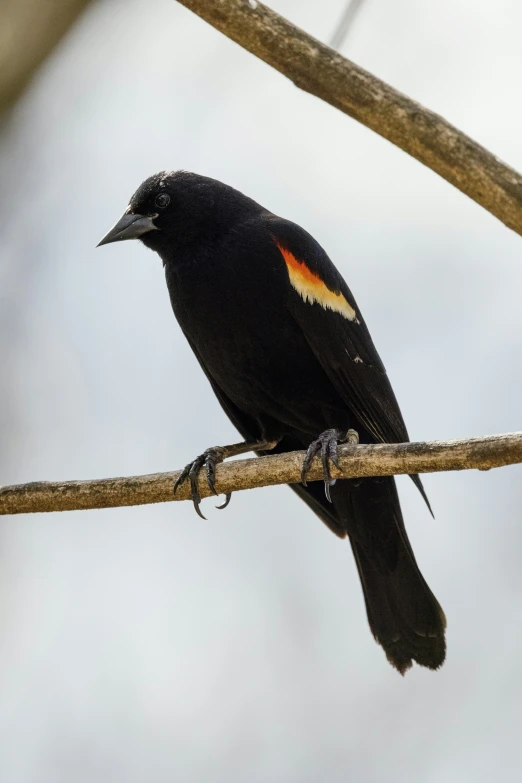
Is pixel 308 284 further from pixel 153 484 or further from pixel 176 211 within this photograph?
pixel 153 484

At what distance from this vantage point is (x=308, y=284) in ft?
12.5

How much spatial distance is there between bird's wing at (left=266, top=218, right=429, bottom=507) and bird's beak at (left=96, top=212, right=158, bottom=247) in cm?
63

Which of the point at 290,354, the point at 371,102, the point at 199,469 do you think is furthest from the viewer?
the point at 290,354

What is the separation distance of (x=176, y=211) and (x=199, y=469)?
135 centimetres

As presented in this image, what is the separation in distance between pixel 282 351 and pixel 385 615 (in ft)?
4.50

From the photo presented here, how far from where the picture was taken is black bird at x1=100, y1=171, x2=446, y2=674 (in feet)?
12.3

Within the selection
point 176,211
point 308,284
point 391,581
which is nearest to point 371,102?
point 308,284

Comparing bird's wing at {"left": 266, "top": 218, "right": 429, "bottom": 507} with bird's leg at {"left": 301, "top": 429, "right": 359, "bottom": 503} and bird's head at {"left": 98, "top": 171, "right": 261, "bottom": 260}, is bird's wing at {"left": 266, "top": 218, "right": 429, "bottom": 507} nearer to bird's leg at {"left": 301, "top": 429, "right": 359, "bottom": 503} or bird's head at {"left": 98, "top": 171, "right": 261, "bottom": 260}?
bird's head at {"left": 98, "top": 171, "right": 261, "bottom": 260}

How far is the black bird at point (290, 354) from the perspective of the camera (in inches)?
147

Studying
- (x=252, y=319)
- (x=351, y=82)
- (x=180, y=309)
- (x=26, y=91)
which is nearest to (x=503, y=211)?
(x=351, y=82)

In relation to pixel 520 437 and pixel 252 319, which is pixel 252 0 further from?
pixel 252 319

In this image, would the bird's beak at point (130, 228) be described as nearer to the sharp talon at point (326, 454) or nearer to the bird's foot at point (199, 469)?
the bird's foot at point (199, 469)

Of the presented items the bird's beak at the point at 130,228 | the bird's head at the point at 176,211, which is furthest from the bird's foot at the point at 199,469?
the bird's beak at the point at 130,228

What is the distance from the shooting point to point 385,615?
161 inches
